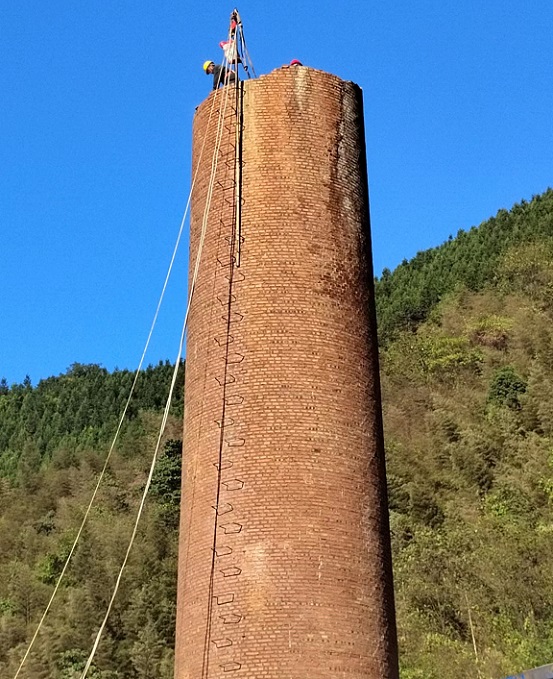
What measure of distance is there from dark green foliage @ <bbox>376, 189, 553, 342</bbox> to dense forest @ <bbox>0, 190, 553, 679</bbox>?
18cm

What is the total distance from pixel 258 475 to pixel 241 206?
3562mm

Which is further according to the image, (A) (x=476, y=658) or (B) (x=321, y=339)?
(A) (x=476, y=658)

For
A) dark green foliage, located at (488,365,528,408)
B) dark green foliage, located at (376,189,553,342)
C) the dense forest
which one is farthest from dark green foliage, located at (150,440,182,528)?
dark green foliage, located at (376,189,553,342)

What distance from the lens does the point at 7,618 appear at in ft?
169

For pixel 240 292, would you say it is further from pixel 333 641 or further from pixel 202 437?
pixel 333 641

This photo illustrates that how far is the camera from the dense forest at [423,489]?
41.3m

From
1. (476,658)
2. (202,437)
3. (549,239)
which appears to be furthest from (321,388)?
(549,239)

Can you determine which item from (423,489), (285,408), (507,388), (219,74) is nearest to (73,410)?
(507,388)

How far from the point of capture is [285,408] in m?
13.7

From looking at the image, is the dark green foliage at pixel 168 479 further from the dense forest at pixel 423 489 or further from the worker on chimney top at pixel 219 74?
the worker on chimney top at pixel 219 74

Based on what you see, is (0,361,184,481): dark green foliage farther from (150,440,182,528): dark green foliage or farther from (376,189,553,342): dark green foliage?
(376,189,553,342): dark green foliage

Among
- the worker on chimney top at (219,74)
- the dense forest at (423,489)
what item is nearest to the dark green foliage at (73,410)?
the dense forest at (423,489)

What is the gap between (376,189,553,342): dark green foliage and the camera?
265 ft

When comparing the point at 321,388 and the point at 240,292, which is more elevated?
the point at 240,292
